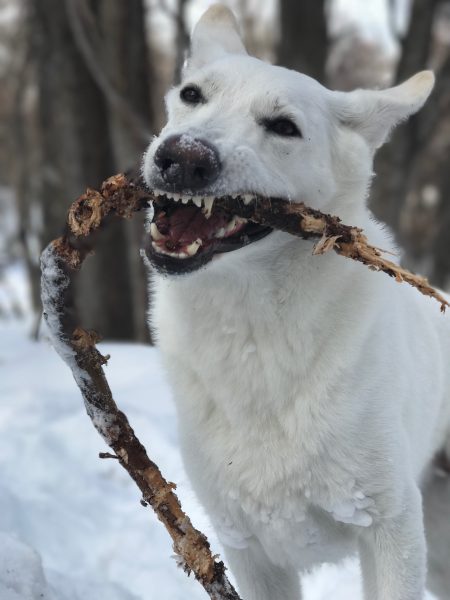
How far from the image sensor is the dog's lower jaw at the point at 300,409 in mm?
2504

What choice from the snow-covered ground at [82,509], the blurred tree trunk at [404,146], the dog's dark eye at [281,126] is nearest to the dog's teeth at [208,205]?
the dog's dark eye at [281,126]

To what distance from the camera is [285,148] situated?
264 cm

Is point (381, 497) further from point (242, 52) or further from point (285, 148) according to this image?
point (242, 52)

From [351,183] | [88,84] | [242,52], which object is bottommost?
[351,183]

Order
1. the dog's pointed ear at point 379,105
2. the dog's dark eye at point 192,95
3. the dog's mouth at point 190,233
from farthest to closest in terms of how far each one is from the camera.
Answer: the dog's pointed ear at point 379,105
the dog's dark eye at point 192,95
the dog's mouth at point 190,233

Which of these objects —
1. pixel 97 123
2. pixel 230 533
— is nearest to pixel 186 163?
pixel 230 533

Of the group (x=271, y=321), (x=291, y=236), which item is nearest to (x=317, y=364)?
(x=271, y=321)

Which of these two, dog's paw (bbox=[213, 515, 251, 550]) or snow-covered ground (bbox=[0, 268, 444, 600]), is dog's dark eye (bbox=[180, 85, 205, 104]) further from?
dog's paw (bbox=[213, 515, 251, 550])

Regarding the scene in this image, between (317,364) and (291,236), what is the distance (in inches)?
17.4

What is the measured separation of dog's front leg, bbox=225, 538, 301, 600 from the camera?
9.34ft

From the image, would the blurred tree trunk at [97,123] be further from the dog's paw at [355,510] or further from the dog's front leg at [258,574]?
the dog's paw at [355,510]

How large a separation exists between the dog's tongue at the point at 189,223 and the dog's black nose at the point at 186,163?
19 centimetres

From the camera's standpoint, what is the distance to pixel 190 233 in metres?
2.42

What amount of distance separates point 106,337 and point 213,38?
6.65 metres
